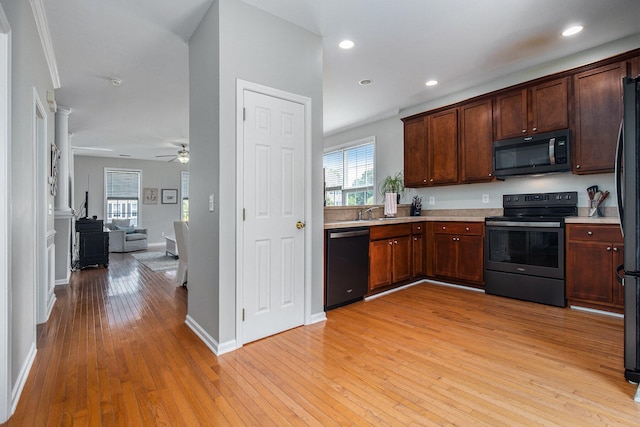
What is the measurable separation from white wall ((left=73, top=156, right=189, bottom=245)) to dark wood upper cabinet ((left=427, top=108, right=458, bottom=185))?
8153 millimetres

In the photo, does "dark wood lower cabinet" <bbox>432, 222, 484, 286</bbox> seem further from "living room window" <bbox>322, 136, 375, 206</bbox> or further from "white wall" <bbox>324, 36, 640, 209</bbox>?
"living room window" <bbox>322, 136, 375, 206</bbox>

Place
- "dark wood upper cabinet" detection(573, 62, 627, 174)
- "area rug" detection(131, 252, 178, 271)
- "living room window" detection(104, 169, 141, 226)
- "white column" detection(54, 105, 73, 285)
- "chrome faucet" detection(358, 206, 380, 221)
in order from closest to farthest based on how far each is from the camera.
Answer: "dark wood upper cabinet" detection(573, 62, 627, 174), "chrome faucet" detection(358, 206, 380, 221), "white column" detection(54, 105, 73, 285), "area rug" detection(131, 252, 178, 271), "living room window" detection(104, 169, 141, 226)

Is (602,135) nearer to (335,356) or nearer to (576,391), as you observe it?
(576,391)

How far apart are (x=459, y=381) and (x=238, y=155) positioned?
2153 millimetres

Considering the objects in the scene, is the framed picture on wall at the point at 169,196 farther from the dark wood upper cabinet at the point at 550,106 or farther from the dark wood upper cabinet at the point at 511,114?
the dark wood upper cabinet at the point at 550,106

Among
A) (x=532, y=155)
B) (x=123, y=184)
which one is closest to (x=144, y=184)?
(x=123, y=184)

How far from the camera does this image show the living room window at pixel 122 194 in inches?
359

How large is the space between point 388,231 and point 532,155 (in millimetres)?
1843

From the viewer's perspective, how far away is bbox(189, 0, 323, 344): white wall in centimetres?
238

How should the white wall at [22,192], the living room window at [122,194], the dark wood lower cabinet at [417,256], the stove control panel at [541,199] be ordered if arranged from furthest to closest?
the living room window at [122,194], the dark wood lower cabinet at [417,256], the stove control panel at [541,199], the white wall at [22,192]

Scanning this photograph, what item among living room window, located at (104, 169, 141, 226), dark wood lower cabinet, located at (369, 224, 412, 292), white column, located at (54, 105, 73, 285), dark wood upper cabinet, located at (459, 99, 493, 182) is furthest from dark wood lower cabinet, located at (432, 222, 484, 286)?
living room window, located at (104, 169, 141, 226)

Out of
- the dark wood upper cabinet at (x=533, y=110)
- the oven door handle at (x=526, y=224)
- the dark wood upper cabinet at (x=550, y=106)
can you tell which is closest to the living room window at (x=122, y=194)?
the oven door handle at (x=526, y=224)

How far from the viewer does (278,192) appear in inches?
107

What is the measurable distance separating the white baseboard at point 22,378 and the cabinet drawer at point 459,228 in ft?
14.1
